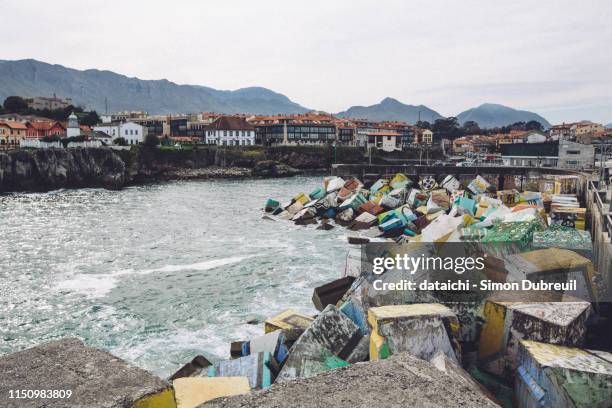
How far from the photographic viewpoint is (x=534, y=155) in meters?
50.6

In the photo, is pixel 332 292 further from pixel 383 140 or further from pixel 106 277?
pixel 383 140

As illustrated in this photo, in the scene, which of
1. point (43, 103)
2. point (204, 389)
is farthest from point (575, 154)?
point (43, 103)

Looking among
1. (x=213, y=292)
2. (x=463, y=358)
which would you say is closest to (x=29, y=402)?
(x=463, y=358)

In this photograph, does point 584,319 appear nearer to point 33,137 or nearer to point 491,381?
point 491,381

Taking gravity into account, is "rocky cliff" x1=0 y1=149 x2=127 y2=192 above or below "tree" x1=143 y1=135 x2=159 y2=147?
below

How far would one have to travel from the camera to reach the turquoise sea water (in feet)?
37.4

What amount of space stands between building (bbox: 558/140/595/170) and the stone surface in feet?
161

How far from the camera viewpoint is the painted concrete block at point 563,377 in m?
4.56

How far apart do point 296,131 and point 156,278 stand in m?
85.8

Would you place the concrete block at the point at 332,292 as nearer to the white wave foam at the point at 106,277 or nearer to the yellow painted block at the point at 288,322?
the yellow painted block at the point at 288,322

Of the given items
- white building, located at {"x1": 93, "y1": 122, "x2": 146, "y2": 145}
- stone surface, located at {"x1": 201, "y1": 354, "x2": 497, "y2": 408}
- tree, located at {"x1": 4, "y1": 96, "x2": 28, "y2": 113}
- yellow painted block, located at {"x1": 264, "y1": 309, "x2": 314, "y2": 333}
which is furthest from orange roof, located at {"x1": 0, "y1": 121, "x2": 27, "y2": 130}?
stone surface, located at {"x1": 201, "y1": 354, "x2": 497, "y2": 408}

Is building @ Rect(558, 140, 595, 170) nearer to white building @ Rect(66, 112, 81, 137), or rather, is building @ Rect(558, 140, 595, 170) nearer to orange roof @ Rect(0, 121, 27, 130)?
white building @ Rect(66, 112, 81, 137)

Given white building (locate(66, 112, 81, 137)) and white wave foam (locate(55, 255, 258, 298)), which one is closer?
white wave foam (locate(55, 255, 258, 298))

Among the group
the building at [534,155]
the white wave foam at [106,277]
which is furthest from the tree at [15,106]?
the white wave foam at [106,277]
